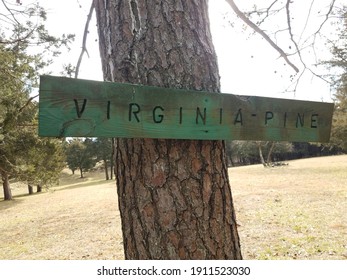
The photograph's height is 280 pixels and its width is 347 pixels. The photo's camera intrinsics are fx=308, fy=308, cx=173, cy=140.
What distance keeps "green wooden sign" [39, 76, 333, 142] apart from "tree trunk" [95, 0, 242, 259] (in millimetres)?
133

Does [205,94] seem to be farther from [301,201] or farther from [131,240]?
[301,201]

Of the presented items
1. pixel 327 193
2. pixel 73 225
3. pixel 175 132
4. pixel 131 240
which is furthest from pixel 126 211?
pixel 327 193

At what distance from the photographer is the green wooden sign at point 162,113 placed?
1352 mm

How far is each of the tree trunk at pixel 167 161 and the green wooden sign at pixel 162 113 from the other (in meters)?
0.13

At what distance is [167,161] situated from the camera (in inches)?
63.4

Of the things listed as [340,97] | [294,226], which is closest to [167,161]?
[294,226]

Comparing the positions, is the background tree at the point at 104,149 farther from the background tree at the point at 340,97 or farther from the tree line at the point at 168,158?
the tree line at the point at 168,158

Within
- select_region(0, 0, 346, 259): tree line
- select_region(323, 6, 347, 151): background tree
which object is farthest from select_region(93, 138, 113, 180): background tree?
select_region(0, 0, 346, 259): tree line

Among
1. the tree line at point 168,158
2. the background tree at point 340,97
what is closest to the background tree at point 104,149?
the background tree at point 340,97

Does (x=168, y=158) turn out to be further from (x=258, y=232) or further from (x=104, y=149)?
(x=104, y=149)

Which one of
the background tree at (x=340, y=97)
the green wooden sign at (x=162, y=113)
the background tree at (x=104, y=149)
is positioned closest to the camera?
the green wooden sign at (x=162, y=113)

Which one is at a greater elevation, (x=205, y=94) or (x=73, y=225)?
(x=205, y=94)

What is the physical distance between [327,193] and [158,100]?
1182 cm

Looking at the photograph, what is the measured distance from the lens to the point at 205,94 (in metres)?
1.58
